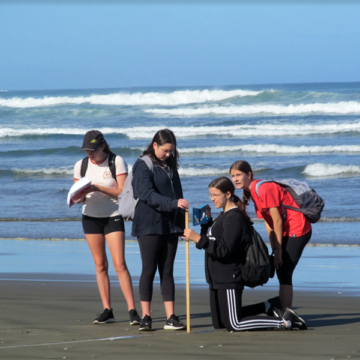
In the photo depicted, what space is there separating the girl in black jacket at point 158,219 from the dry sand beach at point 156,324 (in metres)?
0.28


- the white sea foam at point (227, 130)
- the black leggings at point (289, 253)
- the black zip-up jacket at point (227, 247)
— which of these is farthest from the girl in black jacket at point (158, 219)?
the white sea foam at point (227, 130)

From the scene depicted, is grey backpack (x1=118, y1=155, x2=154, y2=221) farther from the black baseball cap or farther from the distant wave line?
the distant wave line

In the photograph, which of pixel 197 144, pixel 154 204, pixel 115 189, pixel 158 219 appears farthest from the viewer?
pixel 197 144

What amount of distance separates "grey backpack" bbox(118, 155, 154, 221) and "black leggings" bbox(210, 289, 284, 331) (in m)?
0.92

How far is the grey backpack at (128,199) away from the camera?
15.2 feet

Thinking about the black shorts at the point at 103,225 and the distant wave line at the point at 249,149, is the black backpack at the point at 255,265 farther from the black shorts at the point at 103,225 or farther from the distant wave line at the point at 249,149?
the distant wave line at the point at 249,149

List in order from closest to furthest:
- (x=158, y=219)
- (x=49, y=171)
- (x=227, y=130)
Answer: (x=158, y=219) → (x=49, y=171) → (x=227, y=130)

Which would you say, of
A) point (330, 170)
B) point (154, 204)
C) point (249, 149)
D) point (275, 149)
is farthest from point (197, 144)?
point (154, 204)

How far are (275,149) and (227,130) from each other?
20.5 feet

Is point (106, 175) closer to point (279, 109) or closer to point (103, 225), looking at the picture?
point (103, 225)

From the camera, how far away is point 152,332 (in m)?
4.57

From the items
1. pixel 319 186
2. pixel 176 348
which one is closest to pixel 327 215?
pixel 319 186

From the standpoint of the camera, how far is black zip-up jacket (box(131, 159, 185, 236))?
14.9 ft

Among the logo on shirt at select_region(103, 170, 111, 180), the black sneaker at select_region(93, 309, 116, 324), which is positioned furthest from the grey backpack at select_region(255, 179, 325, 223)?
the black sneaker at select_region(93, 309, 116, 324)
